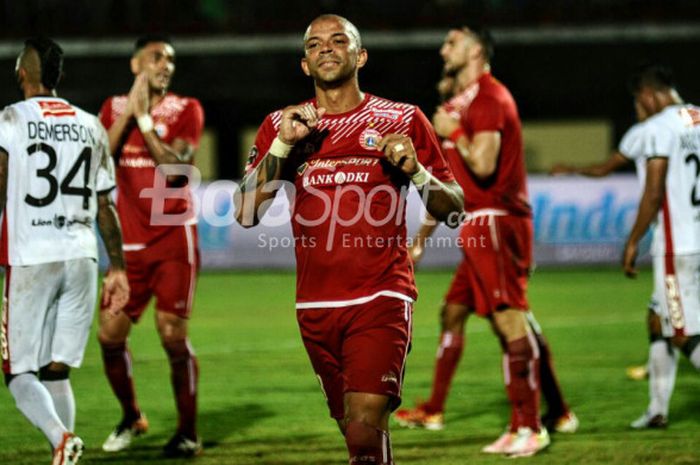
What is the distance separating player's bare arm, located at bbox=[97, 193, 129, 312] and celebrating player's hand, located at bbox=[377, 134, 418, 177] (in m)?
2.15

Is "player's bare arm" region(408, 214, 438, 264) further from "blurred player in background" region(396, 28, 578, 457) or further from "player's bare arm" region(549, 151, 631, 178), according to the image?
"player's bare arm" region(549, 151, 631, 178)

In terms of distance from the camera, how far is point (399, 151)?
14.4ft

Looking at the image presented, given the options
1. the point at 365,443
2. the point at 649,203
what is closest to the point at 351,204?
the point at 365,443

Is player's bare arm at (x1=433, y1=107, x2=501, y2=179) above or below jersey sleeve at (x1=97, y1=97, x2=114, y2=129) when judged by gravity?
below

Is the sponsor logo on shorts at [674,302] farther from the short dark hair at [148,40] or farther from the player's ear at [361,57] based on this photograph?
the short dark hair at [148,40]

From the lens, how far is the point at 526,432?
668 cm

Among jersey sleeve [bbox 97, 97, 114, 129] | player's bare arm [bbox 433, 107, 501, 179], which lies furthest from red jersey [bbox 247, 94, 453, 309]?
jersey sleeve [bbox 97, 97, 114, 129]

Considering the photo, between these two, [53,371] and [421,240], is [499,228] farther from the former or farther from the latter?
[53,371]

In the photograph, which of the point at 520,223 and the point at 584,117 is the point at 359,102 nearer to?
the point at 520,223

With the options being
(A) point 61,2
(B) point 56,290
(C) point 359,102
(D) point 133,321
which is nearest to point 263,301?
(D) point 133,321

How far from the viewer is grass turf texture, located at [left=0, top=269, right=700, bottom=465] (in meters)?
6.66

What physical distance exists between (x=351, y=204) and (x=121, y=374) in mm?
2959

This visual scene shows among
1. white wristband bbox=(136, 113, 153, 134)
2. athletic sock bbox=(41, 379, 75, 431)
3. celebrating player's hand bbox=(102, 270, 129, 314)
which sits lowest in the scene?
athletic sock bbox=(41, 379, 75, 431)

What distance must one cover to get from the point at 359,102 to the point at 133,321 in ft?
9.40
